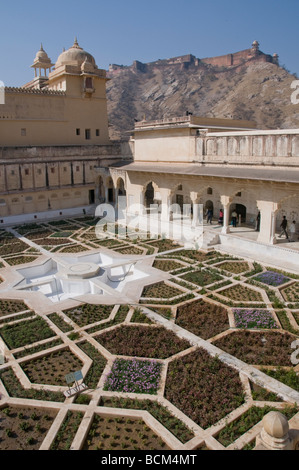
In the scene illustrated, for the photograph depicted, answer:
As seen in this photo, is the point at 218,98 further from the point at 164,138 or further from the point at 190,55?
the point at 164,138

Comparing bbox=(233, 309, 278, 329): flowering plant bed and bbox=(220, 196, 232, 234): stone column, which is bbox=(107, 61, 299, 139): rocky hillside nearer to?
bbox=(220, 196, 232, 234): stone column

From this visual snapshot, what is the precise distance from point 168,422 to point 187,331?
133 inches

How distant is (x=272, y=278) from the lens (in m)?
13.6

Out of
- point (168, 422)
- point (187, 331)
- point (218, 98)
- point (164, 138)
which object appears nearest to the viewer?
point (168, 422)

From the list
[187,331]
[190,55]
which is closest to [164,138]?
[187,331]

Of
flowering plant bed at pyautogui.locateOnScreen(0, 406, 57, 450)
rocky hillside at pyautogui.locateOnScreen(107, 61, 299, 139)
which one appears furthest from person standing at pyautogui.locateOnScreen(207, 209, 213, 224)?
rocky hillside at pyautogui.locateOnScreen(107, 61, 299, 139)

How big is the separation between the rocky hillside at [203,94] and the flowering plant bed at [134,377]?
155 ft

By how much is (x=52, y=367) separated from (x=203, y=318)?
4416 mm

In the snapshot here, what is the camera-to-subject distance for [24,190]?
77.4 ft

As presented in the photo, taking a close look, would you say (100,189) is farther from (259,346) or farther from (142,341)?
(259,346)

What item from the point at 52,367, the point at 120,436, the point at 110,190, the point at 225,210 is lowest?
the point at 120,436

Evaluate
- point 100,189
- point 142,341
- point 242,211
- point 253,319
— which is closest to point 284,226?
point 242,211

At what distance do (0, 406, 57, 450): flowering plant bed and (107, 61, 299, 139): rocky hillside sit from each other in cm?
4857

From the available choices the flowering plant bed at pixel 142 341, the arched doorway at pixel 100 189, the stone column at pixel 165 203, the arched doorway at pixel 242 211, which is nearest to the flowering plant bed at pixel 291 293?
the flowering plant bed at pixel 142 341
